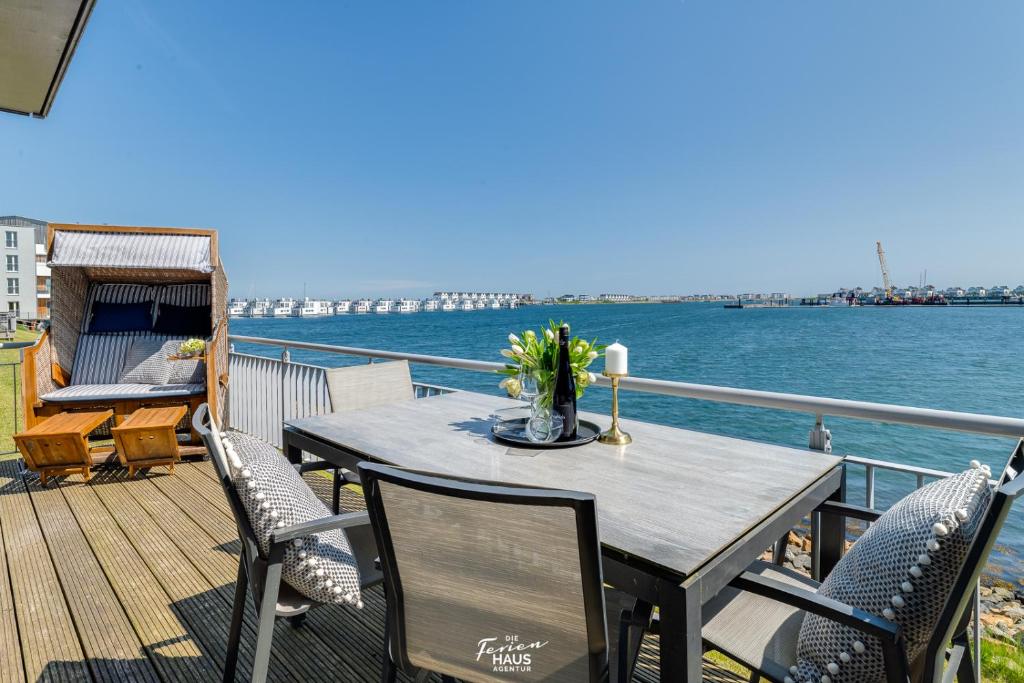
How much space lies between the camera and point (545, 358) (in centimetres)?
A: 199

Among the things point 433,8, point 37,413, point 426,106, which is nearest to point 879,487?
point 37,413

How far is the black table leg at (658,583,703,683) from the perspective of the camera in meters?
0.99

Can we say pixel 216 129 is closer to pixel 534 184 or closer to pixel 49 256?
pixel 49 256

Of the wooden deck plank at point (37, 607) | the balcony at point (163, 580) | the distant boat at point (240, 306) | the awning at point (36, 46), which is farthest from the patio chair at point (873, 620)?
the distant boat at point (240, 306)

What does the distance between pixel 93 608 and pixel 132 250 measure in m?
3.73

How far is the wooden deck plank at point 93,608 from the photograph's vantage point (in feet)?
6.18

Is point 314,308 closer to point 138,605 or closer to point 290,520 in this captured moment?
point 138,605

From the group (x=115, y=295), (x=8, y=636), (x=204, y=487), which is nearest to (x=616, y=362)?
(x=8, y=636)

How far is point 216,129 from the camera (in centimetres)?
1534

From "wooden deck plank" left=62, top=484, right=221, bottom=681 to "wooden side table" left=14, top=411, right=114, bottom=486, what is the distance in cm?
52

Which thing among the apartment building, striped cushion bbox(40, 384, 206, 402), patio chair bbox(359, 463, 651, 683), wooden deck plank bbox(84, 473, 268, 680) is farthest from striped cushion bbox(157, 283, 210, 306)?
the apartment building

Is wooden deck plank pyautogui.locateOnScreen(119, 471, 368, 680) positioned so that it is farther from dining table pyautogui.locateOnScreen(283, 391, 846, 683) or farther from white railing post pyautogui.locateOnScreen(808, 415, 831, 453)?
white railing post pyautogui.locateOnScreen(808, 415, 831, 453)

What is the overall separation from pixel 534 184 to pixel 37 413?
27715 mm

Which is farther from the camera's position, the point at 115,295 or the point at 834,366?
the point at 834,366
